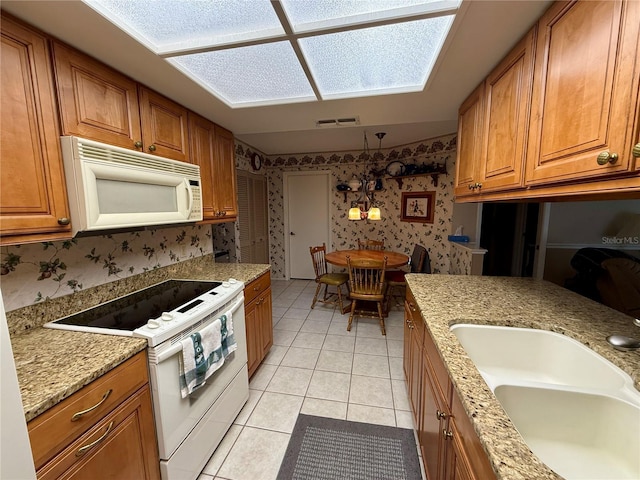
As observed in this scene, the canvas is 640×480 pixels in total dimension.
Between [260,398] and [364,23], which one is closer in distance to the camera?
[364,23]

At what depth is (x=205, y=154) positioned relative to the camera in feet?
6.89

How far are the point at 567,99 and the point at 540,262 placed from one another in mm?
2312

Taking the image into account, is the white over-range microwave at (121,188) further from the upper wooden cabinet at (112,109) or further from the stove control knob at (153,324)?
the stove control knob at (153,324)

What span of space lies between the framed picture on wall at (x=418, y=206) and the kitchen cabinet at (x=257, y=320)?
2638mm

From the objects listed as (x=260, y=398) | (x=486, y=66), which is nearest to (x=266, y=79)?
(x=486, y=66)

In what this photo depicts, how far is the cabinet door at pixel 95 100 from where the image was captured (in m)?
1.13

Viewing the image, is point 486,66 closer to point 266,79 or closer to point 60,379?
point 266,79

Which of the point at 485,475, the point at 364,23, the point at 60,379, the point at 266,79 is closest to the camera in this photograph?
the point at 485,475

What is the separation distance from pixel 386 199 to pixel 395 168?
0.57m

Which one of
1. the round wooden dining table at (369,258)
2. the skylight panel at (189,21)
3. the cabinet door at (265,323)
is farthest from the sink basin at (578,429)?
the round wooden dining table at (369,258)

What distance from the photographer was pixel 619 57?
2.37 ft

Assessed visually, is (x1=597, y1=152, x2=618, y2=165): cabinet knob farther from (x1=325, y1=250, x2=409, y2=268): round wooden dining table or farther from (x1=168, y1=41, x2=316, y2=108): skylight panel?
(x1=325, y1=250, x2=409, y2=268): round wooden dining table

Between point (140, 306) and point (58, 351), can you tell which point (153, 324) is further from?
point (140, 306)

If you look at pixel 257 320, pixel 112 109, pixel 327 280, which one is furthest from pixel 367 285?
pixel 112 109
